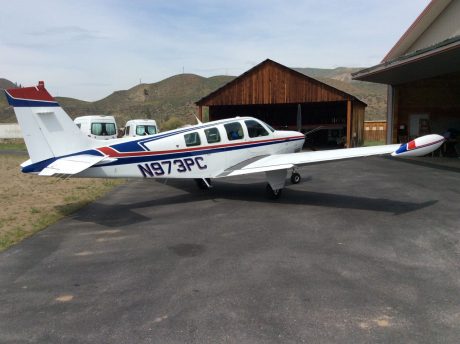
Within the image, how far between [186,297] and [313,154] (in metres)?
7.47

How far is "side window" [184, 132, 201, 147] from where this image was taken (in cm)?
1125

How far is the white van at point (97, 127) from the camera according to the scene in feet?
87.9

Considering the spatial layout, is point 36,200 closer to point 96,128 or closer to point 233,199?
point 233,199

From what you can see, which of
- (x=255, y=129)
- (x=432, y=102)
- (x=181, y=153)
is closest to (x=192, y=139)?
(x=181, y=153)

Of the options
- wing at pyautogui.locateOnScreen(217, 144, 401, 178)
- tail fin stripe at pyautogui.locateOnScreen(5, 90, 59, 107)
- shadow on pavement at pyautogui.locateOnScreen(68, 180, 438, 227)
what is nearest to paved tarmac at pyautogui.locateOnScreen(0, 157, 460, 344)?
shadow on pavement at pyautogui.locateOnScreen(68, 180, 438, 227)

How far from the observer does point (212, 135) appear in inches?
461

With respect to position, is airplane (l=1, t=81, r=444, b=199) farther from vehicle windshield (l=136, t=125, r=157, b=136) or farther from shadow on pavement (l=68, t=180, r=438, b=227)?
vehicle windshield (l=136, t=125, r=157, b=136)

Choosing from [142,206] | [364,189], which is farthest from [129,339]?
[364,189]

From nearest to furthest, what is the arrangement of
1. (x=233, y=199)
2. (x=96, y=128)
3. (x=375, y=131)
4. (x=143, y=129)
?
(x=233, y=199) → (x=96, y=128) → (x=143, y=129) → (x=375, y=131)

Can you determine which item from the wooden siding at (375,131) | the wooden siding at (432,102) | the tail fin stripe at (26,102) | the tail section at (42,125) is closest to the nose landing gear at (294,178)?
the tail section at (42,125)

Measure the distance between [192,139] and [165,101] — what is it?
113 m

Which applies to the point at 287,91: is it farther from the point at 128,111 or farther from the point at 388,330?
the point at 128,111

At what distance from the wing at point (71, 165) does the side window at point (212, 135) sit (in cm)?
328

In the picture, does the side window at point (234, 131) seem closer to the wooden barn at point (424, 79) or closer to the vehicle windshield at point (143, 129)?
the wooden barn at point (424, 79)
